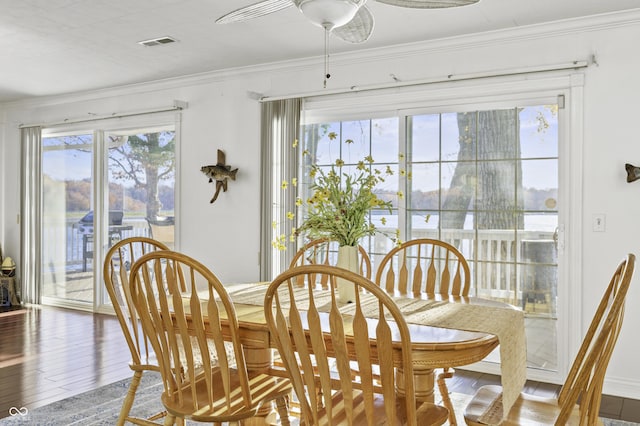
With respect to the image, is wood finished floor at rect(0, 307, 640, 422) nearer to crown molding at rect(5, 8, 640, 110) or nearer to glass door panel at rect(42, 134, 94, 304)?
glass door panel at rect(42, 134, 94, 304)

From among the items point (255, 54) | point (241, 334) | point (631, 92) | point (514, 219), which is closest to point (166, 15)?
point (255, 54)

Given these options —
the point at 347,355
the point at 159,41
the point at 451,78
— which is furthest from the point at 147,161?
the point at 347,355

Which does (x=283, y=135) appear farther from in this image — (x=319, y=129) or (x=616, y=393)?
(x=616, y=393)

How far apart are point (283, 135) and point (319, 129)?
312 mm

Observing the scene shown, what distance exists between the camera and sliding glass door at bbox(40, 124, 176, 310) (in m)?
5.94

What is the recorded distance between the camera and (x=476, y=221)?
13.6ft

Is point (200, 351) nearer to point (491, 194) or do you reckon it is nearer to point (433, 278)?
point (433, 278)

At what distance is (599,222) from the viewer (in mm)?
3693

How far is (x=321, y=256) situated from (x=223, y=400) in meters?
2.00

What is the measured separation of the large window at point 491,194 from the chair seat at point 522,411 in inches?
69.4

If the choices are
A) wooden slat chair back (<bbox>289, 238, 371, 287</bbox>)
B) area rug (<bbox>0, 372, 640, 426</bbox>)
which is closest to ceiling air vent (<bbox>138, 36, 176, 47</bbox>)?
wooden slat chair back (<bbox>289, 238, 371, 287</bbox>)

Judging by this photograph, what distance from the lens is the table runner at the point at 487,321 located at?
2053 millimetres

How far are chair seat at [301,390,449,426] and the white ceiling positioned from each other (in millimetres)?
2383

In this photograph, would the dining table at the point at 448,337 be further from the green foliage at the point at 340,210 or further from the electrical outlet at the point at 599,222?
the electrical outlet at the point at 599,222
